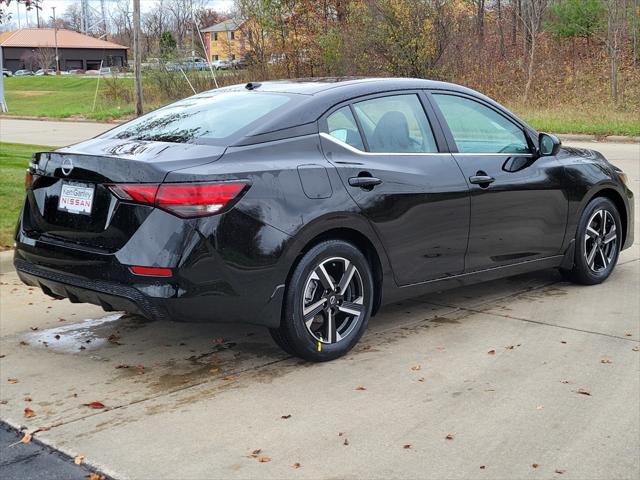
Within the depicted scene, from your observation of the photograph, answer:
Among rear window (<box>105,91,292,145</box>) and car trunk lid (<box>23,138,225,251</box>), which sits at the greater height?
rear window (<box>105,91,292,145</box>)

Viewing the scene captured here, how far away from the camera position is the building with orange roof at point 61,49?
111 meters

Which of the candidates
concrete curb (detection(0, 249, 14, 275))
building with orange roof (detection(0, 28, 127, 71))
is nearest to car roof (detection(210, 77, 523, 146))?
Result: concrete curb (detection(0, 249, 14, 275))

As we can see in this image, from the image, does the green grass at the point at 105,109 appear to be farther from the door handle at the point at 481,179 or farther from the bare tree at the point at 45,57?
the bare tree at the point at 45,57

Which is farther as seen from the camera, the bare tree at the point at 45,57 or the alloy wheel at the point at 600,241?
the bare tree at the point at 45,57

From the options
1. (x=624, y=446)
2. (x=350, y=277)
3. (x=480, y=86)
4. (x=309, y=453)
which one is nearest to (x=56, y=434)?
(x=309, y=453)

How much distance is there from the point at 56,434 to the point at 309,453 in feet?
3.95

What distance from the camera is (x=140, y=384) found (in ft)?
15.5

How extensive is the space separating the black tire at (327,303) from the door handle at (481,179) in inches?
41.5

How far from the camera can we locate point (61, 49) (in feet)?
365

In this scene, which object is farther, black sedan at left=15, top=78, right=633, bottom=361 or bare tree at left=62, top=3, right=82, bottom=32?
bare tree at left=62, top=3, right=82, bottom=32

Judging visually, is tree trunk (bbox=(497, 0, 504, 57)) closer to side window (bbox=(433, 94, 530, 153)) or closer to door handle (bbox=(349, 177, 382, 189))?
side window (bbox=(433, 94, 530, 153))

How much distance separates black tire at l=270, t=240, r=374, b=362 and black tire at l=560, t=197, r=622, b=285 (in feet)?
7.44

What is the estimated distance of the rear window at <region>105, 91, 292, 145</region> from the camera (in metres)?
5.05

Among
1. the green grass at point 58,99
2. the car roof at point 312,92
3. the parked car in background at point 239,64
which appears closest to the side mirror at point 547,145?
the car roof at point 312,92
